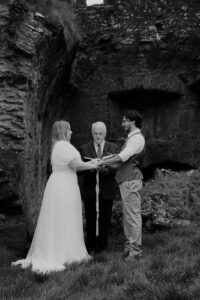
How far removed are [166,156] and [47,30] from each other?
516 cm

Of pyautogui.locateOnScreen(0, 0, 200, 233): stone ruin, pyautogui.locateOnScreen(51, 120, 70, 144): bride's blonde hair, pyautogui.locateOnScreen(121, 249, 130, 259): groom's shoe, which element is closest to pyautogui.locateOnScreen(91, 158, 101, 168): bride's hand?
pyautogui.locateOnScreen(51, 120, 70, 144): bride's blonde hair

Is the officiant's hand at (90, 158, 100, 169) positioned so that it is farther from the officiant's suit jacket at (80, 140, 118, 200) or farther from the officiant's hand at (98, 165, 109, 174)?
the officiant's suit jacket at (80, 140, 118, 200)

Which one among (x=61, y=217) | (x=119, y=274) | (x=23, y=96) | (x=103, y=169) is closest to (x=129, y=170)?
(x=103, y=169)

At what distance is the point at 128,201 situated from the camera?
5.63 metres

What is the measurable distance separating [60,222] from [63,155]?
87 cm

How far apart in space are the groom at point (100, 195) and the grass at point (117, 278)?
0.38m

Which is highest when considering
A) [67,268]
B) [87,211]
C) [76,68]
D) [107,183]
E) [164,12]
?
[164,12]

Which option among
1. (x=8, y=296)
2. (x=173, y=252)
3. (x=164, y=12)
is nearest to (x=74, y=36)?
(x=164, y=12)

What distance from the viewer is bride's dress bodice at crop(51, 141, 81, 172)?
591 cm

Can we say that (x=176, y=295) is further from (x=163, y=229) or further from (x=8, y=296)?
(x=163, y=229)

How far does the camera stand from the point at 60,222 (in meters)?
5.77

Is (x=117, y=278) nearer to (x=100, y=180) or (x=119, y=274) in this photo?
(x=119, y=274)

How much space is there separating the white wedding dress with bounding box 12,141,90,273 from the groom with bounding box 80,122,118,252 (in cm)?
21

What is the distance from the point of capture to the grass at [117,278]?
13.5 ft
